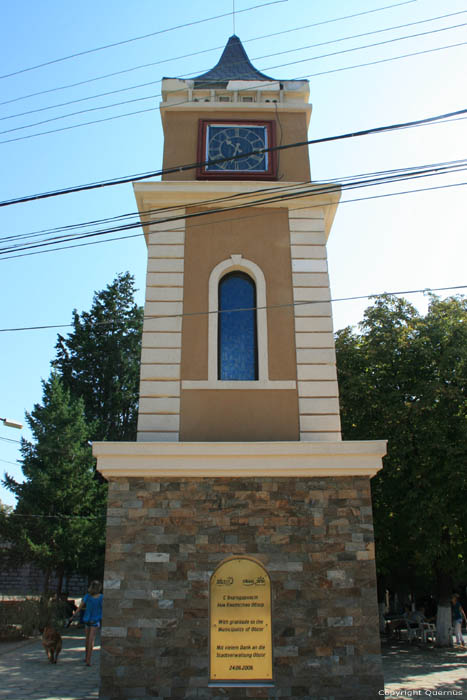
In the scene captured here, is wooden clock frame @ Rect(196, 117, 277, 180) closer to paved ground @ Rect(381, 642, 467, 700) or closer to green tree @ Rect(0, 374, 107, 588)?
paved ground @ Rect(381, 642, 467, 700)

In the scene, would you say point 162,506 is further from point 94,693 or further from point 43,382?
point 43,382

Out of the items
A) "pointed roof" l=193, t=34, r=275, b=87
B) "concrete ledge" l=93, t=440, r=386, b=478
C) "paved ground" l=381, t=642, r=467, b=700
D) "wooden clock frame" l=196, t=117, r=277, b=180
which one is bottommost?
"paved ground" l=381, t=642, r=467, b=700

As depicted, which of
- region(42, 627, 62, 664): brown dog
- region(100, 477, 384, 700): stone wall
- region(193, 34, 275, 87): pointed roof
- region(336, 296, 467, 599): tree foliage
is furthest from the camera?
region(336, 296, 467, 599): tree foliage

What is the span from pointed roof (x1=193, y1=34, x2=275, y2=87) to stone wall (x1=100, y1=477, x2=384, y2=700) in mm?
8877

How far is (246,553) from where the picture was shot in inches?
340

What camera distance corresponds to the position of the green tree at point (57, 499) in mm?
23062

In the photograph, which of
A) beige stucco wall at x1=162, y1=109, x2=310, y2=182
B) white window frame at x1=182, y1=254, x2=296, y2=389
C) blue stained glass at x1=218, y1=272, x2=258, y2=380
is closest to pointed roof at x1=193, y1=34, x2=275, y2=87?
beige stucco wall at x1=162, y1=109, x2=310, y2=182

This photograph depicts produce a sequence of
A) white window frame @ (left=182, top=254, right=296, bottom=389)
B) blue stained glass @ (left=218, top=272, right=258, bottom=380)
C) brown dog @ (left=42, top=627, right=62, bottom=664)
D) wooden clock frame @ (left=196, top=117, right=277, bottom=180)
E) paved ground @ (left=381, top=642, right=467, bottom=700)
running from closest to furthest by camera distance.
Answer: white window frame @ (left=182, top=254, right=296, bottom=389) < blue stained glass @ (left=218, top=272, right=258, bottom=380) < paved ground @ (left=381, top=642, right=467, bottom=700) < wooden clock frame @ (left=196, top=117, right=277, bottom=180) < brown dog @ (left=42, top=627, right=62, bottom=664)

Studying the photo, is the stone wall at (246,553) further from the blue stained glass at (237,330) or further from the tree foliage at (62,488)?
the tree foliage at (62,488)

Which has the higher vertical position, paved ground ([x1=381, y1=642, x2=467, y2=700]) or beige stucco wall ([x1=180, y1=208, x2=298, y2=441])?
beige stucco wall ([x1=180, y1=208, x2=298, y2=441])

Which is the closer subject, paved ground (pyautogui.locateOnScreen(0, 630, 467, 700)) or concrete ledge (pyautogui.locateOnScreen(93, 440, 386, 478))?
concrete ledge (pyautogui.locateOnScreen(93, 440, 386, 478))

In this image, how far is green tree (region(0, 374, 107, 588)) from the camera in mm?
23062

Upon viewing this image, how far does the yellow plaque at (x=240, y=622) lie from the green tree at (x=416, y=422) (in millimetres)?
9575

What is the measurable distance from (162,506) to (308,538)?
225 centimetres
